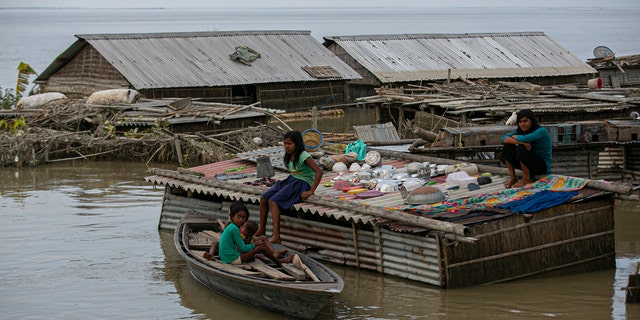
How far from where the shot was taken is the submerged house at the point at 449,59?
105ft

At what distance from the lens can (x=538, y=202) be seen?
36.5ft

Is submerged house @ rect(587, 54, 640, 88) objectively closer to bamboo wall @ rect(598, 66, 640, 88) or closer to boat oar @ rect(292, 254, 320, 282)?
bamboo wall @ rect(598, 66, 640, 88)

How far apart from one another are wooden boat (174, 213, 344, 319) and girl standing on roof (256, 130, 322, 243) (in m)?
0.69

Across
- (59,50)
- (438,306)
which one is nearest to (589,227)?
(438,306)

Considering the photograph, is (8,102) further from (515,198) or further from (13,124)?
(515,198)

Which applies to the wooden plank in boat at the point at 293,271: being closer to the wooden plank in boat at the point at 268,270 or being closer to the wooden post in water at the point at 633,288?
the wooden plank in boat at the point at 268,270

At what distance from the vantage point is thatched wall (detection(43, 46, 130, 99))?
27688 mm

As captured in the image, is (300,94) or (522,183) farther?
(300,94)

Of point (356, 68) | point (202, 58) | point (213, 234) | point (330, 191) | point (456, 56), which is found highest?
point (456, 56)

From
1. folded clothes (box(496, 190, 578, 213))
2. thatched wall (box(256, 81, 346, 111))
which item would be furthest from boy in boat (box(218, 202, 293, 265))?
thatched wall (box(256, 81, 346, 111))

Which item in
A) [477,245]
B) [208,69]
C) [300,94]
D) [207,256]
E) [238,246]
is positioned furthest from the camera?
[300,94]

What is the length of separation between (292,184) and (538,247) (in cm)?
312

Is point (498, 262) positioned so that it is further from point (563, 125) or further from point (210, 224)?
point (563, 125)

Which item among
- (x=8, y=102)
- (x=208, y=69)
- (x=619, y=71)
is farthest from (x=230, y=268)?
(x=619, y=71)
